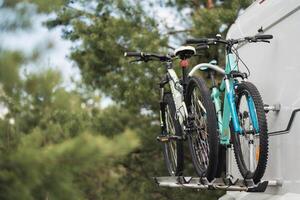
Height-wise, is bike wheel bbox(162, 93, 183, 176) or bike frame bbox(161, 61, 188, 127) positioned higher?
bike frame bbox(161, 61, 188, 127)

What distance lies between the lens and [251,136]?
13.0 feet

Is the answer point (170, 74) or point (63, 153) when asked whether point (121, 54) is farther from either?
point (63, 153)

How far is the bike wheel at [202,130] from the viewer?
4305mm

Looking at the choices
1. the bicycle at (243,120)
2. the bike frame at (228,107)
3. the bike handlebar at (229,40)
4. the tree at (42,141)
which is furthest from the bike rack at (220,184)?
the tree at (42,141)

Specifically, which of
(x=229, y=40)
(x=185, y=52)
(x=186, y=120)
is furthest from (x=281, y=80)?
(x=185, y=52)

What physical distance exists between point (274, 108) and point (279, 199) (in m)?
0.69

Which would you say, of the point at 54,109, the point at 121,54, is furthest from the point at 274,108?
the point at 121,54

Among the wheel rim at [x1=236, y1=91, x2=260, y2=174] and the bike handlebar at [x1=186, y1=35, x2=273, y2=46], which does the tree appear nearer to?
the wheel rim at [x1=236, y1=91, x2=260, y2=174]

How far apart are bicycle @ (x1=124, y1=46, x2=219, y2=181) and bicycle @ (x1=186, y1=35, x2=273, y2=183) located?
0.40 feet

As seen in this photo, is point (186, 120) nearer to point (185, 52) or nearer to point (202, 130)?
point (202, 130)

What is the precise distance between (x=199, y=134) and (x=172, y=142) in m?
1.00

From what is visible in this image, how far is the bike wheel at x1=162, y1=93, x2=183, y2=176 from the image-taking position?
5.36 meters

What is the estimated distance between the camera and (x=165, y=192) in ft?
30.2

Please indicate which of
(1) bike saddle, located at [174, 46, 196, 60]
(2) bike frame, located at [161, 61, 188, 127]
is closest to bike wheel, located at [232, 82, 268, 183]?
(2) bike frame, located at [161, 61, 188, 127]
